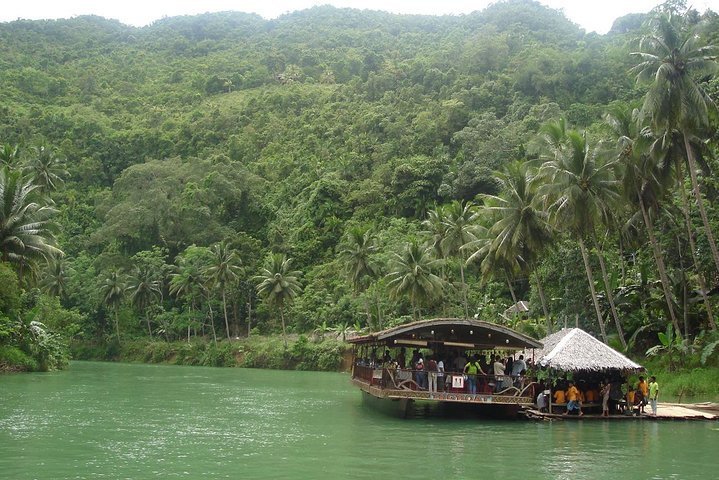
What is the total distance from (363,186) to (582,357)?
50.8 metres

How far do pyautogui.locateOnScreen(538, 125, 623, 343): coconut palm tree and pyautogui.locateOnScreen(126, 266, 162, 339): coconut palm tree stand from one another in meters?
48.1

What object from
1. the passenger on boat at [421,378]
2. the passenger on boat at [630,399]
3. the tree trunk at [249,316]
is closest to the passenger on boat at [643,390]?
the passenger on boat at [630,399]

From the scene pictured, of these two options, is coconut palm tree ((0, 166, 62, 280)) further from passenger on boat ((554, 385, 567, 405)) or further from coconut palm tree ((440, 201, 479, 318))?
passenger on boat ((554, 385, 567, 405))

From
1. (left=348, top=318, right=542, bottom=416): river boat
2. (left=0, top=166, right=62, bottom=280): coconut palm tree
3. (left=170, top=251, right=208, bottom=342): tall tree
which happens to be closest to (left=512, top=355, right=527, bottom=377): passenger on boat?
(left=348, top=318, right=542, bottom=416): river boat

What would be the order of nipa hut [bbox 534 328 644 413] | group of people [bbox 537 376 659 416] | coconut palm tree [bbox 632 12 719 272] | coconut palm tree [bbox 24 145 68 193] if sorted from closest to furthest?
nipa hut [bbox 534 328 644 413] → group of people [bbox 537 376 659 416] → coconut palm tree [bbox 632 12 719 272] → coconut palm tree [bbox 24 145 68 193]

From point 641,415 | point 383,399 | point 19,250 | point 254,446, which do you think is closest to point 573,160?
point 641,415

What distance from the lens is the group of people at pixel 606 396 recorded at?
24.0 metres

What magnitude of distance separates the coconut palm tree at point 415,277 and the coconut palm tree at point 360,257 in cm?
428

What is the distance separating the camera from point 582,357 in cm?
2305

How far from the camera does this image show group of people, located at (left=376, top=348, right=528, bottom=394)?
22.8m

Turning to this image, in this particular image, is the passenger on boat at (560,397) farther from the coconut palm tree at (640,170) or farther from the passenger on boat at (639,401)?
the coconut palm tree at (640,170)

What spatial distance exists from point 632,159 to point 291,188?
178ft

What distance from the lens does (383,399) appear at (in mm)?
24953

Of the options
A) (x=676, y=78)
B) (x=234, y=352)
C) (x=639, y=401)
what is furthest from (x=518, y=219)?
(x=234, y=352)
